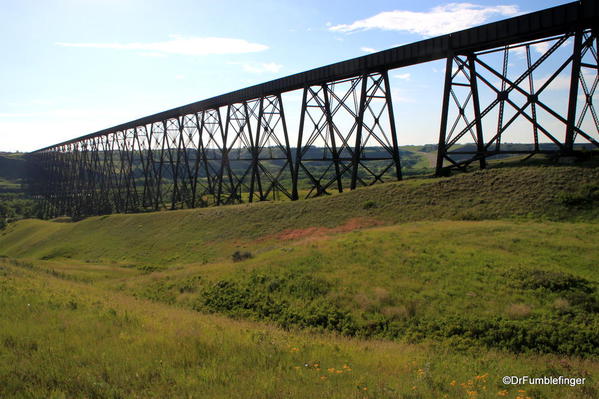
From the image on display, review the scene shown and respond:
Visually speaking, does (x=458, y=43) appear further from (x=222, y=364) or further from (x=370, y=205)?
(x=222, y=364)

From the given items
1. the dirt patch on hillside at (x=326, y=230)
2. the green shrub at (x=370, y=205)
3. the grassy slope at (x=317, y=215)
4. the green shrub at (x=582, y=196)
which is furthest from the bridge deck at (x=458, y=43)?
the dirt patch on hillside at (x=326, y=230)

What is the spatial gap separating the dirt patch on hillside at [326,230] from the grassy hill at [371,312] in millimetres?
120

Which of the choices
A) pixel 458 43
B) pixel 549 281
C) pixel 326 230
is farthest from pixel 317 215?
pixel 549 281

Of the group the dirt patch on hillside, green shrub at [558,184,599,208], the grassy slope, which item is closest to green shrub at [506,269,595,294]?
the grassy slope

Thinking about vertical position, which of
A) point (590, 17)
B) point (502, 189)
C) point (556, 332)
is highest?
point (590, 17)

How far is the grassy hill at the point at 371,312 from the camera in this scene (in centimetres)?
473

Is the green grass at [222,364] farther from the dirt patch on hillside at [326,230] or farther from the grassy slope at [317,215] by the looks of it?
the dirt patch on hillside at [326,230]

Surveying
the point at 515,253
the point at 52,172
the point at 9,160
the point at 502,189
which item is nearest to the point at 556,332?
the point at 515,253

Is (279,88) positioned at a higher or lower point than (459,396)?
higher

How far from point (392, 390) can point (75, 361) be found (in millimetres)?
4038

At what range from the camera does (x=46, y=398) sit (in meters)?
4.11

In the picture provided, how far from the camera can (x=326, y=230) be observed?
61.1 ft

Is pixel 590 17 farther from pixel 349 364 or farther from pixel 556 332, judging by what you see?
pixel 349 364

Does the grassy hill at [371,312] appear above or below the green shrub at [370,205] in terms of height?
below
